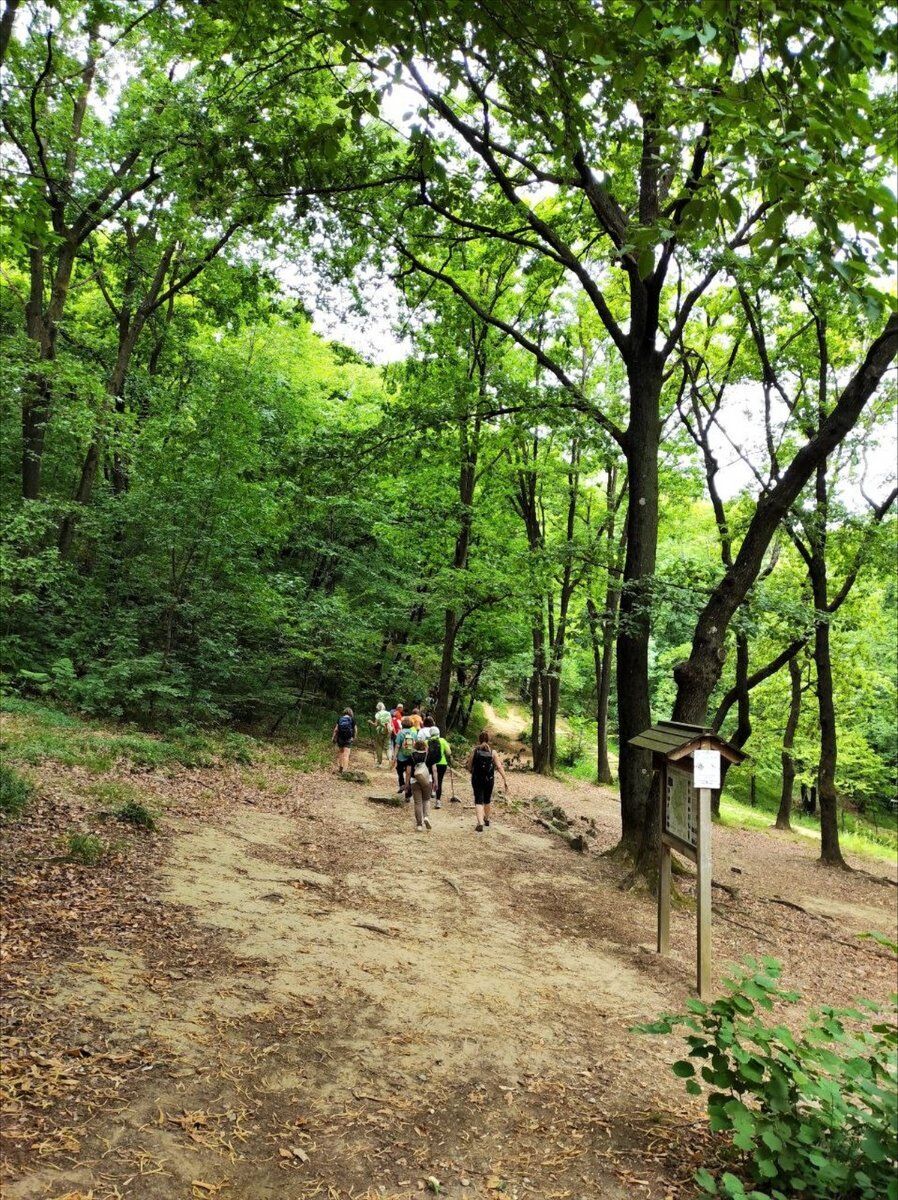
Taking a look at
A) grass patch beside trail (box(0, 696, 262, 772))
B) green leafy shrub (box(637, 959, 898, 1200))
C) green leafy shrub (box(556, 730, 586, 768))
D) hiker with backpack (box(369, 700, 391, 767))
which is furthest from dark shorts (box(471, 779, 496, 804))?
green leafy shrub (box(556, 730, 586, 768))

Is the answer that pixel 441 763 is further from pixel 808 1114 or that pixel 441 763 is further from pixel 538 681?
pixel 538 681

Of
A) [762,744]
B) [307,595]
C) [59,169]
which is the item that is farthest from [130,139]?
[762,744]

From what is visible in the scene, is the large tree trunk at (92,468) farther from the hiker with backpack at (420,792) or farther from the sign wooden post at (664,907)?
the sign wooden post at (664,907)

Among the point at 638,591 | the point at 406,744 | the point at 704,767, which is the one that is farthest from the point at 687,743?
the point at 406,744

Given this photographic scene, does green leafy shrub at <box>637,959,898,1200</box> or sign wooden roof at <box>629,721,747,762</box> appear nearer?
green leafy shrub at <box>637,959,898,1200</box>

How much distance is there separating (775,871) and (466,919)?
970 cm

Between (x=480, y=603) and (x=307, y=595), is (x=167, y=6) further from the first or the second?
(x=307, y=595)

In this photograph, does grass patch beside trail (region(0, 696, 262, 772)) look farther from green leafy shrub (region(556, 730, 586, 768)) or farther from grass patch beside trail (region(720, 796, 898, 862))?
green leafy shrub (region(556, 730, 586, 768))

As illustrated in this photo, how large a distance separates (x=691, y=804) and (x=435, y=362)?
826 centimetres

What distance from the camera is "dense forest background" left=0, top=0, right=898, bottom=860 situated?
369 cm

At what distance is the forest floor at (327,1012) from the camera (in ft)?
10.6

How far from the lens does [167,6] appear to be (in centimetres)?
838

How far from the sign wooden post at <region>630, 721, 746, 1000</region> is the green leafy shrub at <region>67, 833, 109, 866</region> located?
5.40m

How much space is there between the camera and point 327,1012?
4.62m
